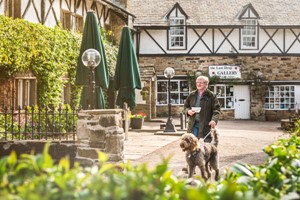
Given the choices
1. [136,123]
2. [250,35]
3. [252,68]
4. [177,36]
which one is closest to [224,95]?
[252,68]

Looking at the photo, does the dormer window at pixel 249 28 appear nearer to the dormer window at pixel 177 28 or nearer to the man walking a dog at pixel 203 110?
the dormer window at pixel 177 28

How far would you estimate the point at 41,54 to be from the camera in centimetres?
1581

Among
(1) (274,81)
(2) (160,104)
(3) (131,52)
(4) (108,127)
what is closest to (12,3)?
(3) (131,52)

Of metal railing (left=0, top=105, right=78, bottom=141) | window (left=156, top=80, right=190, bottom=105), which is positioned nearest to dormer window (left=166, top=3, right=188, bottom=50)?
window (left=156, top=80, right=190, bottom=105)

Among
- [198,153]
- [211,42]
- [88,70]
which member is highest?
[211,42]

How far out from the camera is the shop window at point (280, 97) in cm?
2991

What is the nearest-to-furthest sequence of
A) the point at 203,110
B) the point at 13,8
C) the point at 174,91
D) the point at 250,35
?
the point at 203,110, the point at 13,8, the point at 174,91, the point at 250,35

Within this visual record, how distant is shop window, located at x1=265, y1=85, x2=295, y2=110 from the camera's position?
2991cm

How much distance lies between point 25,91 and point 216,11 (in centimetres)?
1751

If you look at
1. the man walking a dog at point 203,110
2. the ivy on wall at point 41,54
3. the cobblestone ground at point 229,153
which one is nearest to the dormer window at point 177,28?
the ivy on wall at point 41,54

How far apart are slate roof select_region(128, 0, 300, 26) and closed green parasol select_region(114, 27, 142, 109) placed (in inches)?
558

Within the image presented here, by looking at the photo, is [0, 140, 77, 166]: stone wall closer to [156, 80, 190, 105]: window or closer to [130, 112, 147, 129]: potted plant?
[130, 112, 147, 129]: potted plant

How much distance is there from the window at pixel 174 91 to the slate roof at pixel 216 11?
331 centimetres

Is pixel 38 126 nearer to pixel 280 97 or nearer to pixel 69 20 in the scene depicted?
pixel 69 20
